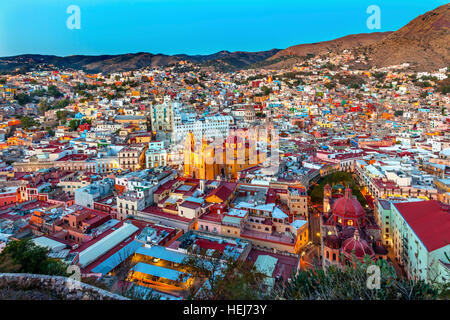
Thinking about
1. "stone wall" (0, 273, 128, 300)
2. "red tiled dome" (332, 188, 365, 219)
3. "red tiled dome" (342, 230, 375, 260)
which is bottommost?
"red tiled dome" (342, 230, 375, 260)

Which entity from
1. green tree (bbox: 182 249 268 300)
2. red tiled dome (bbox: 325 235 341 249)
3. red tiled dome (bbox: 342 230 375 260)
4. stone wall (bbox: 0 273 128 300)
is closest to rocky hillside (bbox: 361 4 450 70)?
red tiled dome (bbox: 342 230 375 260)

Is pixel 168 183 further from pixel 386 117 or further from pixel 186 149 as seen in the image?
pixel 386 117

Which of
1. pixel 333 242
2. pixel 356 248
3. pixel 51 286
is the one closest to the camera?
pixel 51 286

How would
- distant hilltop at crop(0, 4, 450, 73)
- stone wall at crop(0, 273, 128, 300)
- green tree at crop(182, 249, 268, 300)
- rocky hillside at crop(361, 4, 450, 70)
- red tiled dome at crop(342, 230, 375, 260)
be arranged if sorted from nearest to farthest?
1. stone wall at crop(0, 273, 128, 300)
2. green tree at crop(182, 249, 268, 300)
3. red tiled dome at crop(342, 230, 375, 260)
4. rocky hillside at crop(361, 4, 450, 70)
5. distant hilltop at crop(0, 4, 450, 73)

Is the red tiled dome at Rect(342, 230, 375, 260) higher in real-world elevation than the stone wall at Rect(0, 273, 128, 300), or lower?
lower

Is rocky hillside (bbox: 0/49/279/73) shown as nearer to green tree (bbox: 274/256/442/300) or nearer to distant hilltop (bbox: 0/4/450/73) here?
distant hilltop (bbox: 0/4/450/73)

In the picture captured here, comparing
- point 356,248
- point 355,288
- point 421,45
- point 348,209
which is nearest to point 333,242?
point 356,248

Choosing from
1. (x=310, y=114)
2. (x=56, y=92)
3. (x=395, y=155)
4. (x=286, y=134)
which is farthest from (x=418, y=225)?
(x=56, y=92)

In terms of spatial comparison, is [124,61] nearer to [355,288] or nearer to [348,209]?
[348,209]

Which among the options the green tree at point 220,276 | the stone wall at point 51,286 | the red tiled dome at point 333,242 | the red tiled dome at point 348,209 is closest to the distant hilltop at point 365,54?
the red tiled dome at point 348,209
